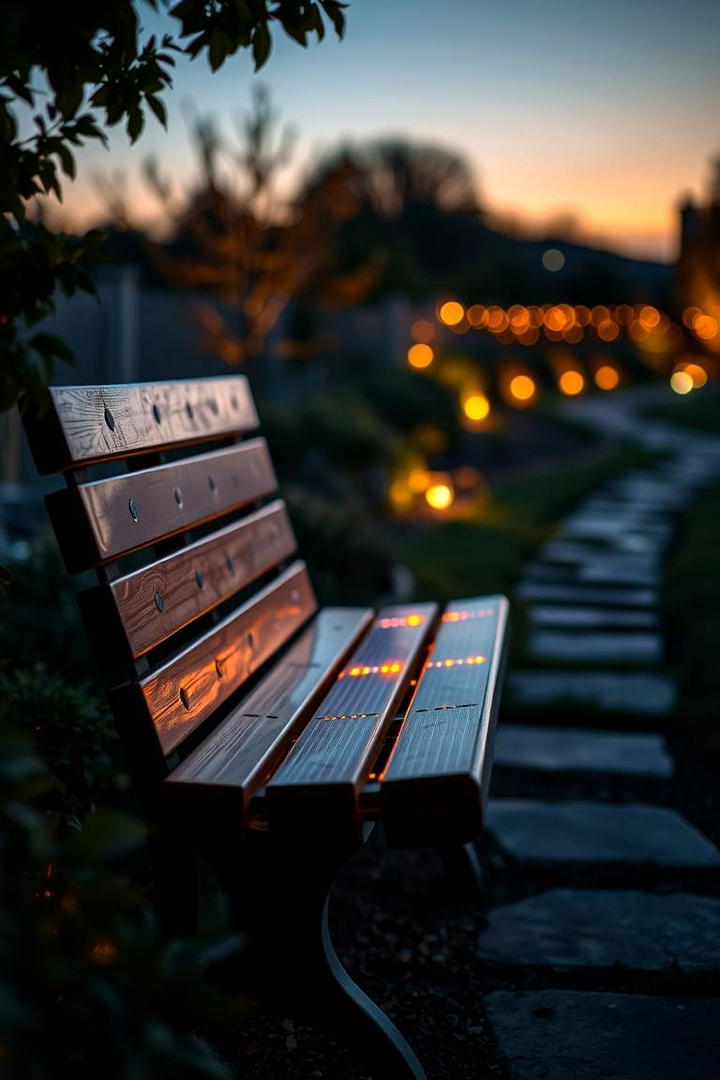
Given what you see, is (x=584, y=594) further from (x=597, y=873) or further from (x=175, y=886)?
(x=175, y=886)

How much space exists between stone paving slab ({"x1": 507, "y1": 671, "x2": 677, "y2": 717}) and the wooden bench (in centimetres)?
203

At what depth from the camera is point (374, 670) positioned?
2.56 meters

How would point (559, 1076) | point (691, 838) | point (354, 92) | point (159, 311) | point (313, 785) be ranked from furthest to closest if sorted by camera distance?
1. point (354, 92)
2. point (159, 311)
3. point (691, 838)
4. point (559, 1076)
5. point (313, 785)

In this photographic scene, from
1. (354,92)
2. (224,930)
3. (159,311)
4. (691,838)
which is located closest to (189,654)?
(224,930)

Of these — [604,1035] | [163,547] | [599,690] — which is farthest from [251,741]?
[599,690]

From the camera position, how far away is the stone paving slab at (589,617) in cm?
578

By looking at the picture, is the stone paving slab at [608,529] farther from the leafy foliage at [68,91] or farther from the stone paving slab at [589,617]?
the leafy foliage at [68,91]

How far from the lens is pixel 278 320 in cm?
1659

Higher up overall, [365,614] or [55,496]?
[55,496]

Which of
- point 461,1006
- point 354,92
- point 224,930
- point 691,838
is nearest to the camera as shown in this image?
point 224,930

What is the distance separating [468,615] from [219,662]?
104cm

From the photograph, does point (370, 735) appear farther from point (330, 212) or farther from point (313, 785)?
point (330, 212)

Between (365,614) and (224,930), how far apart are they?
2284mm

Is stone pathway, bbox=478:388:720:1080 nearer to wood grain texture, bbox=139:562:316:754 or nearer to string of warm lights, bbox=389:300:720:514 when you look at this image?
wood grain texture, bbox=139:562:316:754
